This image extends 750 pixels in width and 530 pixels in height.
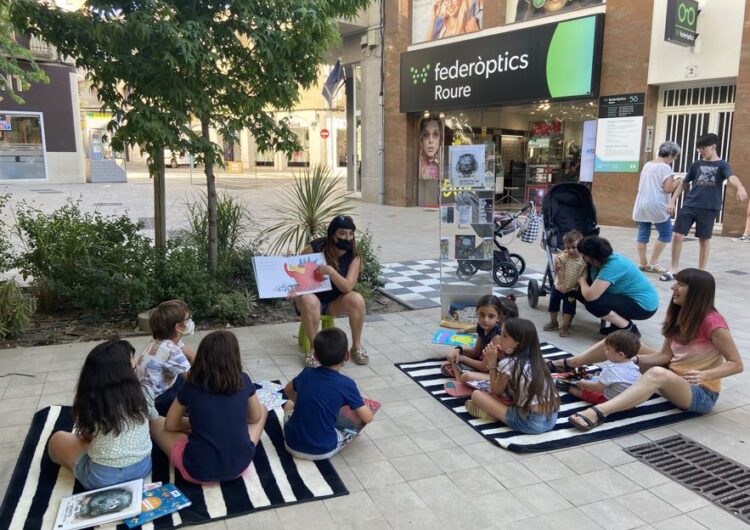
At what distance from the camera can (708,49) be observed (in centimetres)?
1088

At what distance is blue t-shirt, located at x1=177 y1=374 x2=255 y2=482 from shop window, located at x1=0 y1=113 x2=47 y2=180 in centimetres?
2329

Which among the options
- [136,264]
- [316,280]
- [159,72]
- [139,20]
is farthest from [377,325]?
[139,20]

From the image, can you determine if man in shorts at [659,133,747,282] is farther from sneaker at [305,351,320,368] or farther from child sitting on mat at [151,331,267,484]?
child sitting on mat at [151,331,267,484]

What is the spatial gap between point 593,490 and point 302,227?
193 inches

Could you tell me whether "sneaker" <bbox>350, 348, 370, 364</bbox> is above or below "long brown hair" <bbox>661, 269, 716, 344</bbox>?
below

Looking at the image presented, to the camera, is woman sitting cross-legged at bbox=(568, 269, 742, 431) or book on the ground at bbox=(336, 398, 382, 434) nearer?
book on the ground at bbox=(336, 398, 382, 434)

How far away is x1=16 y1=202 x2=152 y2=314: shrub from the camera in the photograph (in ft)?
19.3

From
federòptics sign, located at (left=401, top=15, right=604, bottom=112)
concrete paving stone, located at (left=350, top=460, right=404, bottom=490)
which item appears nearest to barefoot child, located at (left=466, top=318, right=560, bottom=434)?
concrete paving stone, located at (left=350, top=460, right=404, bottom=490)

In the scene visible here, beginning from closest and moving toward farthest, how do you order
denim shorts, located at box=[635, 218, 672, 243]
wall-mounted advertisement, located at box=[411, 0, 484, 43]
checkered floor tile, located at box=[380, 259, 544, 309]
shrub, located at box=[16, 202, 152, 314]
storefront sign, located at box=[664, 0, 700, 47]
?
shrub, located at box=[16, 202, 152, 314], checkered floor tile, located at box=[380, 259, 544, 309], denim shorts, located at box=[635, 218, 672, 243], storefront sign, located at box=[664, 0, 700, 47], wall-mounted advertisement, located at box=[411, 0, 484, 43]

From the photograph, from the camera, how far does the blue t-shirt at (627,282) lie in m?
5.17

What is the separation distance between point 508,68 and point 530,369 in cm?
1178

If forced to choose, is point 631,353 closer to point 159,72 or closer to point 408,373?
point 408,373

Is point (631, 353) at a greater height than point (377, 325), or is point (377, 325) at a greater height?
point (631, 353)

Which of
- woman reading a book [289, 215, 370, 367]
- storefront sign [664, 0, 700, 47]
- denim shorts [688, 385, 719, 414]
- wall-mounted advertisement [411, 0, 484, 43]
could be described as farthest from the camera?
wall-mounted advertisement [411, 0, 484, 43]
